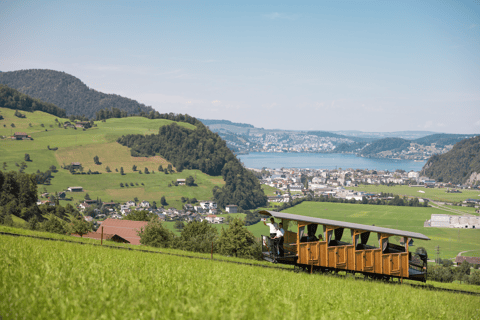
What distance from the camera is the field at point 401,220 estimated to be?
117m

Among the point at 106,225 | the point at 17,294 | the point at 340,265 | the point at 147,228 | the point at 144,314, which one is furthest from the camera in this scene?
the point at 106,225

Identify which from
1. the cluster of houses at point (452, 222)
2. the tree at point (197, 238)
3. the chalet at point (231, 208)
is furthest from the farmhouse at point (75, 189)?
the cluster of houses at point (452, 222)

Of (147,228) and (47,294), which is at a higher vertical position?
(47,294)

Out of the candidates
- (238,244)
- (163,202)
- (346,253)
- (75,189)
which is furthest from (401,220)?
(346,253)

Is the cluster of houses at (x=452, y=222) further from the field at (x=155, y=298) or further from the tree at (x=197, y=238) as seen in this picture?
the field at (x=155, y=298)

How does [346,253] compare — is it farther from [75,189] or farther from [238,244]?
[75,189]

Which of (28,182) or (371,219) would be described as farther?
(371,219)

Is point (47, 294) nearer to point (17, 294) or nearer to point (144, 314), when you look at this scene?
point (17, 294)

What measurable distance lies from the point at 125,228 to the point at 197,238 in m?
21.9

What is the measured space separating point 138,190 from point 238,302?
183879mm

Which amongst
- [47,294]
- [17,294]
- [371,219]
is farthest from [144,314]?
[371,219]

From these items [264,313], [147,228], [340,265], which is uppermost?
[264,313]

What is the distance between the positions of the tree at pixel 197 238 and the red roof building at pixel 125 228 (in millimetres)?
12716

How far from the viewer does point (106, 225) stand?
63250mm
